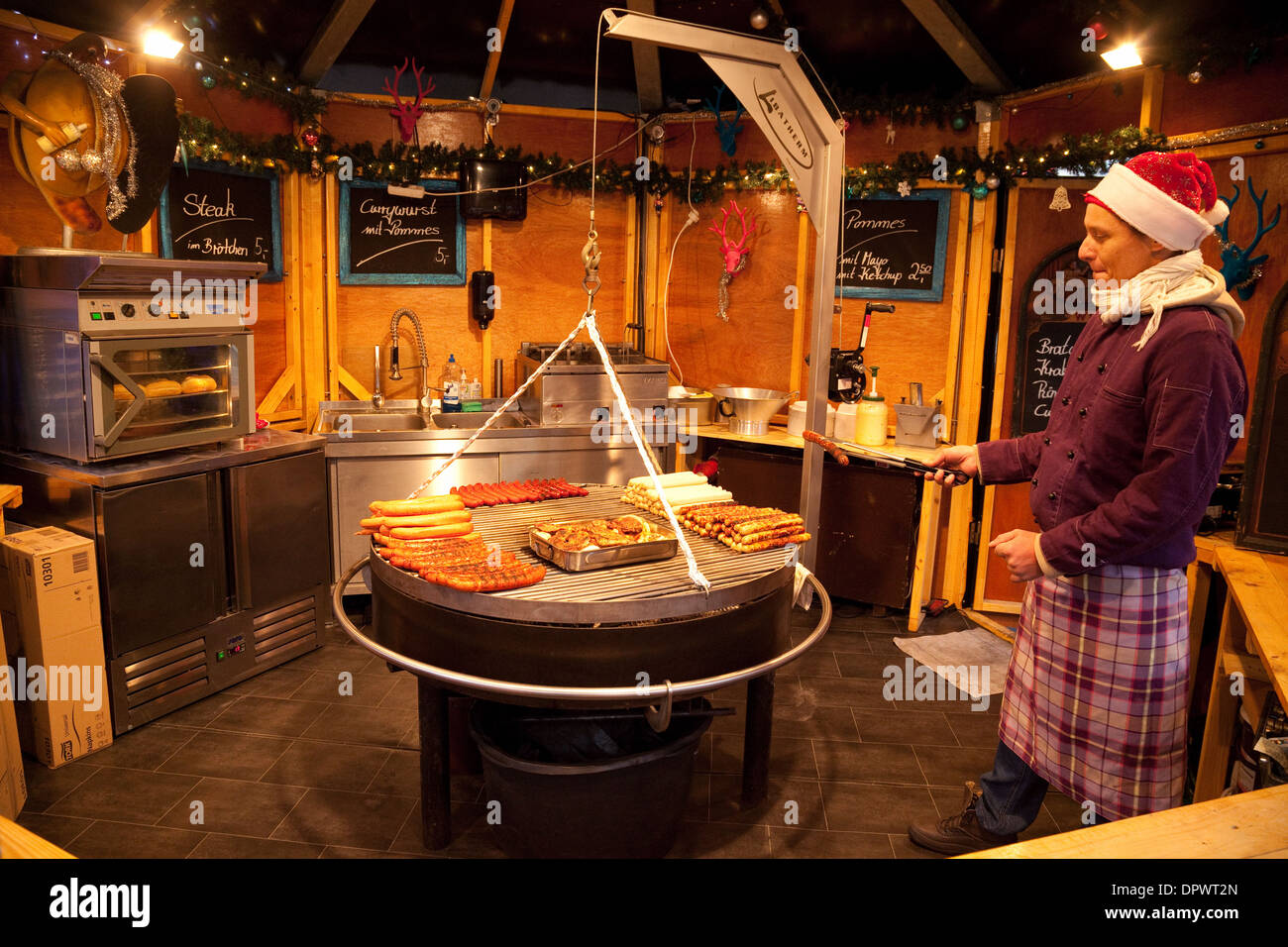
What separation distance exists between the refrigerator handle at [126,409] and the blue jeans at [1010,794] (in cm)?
375

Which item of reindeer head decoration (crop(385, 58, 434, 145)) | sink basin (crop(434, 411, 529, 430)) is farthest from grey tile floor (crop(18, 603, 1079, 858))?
reindeer head decoration (crop(385, 58, 434, 145))

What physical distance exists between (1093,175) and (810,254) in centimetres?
176

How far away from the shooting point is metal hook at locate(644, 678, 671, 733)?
2539 mm

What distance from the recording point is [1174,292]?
2547mm

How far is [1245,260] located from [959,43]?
196cm

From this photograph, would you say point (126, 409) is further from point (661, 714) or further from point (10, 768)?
point (661, 714)

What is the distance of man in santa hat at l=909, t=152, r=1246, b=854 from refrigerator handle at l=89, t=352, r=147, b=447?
11.7 ft

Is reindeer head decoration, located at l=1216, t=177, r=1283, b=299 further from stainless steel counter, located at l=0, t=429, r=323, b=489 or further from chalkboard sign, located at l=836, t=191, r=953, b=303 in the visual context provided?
stainless steel counter, located at l=0, t=429, r=323, b=489

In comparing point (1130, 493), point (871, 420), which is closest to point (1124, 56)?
point (871, 420)

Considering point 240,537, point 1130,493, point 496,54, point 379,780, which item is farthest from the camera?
point 496,54

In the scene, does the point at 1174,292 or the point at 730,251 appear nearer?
the point at 1174,292

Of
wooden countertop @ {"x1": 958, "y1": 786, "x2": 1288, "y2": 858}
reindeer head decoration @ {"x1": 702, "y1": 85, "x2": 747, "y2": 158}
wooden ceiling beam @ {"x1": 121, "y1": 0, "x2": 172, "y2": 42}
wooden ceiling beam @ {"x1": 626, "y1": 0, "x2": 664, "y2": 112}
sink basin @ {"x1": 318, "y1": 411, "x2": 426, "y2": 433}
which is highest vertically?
wooden ceiling beam @ {"x1": 626, "y1": 0, "x2": 664, "y2": 112}

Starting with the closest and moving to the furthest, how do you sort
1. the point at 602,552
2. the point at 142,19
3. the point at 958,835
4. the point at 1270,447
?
the point at 602,552
the point at 958,835
the point at 1270,447
the point at 142,19

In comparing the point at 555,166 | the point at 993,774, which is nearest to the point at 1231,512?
the point at 993,774
